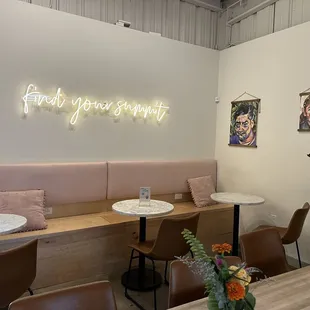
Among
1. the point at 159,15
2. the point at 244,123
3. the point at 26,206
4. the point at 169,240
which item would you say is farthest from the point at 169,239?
the point at 159,15

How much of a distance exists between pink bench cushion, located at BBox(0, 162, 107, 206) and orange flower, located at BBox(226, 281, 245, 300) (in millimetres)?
3040

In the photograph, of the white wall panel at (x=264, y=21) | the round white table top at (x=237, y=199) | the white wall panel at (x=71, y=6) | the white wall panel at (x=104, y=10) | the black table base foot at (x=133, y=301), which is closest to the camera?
the black table base foot at (x=133, y=301)

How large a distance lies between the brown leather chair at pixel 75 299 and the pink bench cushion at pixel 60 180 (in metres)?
2.44

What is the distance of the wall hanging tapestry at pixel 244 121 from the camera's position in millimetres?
4461

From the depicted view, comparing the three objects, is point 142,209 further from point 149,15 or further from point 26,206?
point 149,15

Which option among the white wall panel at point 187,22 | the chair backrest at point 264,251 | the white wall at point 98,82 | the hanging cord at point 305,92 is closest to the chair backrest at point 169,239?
the chair backrest at point 264,251

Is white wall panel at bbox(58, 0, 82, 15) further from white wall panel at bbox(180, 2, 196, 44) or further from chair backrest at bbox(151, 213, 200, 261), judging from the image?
chair backrest at bbox(151, 213, 200, 261)

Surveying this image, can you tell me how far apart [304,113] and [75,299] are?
3.55 m

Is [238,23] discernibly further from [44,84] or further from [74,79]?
[44,84]

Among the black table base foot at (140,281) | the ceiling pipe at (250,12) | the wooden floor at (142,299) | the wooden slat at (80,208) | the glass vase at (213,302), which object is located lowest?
the wooden floor at (142,299)

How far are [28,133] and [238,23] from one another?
388 cm

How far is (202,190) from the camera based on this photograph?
4.66 metres

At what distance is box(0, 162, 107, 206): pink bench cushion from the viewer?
3.44 metres

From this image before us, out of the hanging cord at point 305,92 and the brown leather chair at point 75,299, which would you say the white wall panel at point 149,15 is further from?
the brown leather chair at point 75,299
